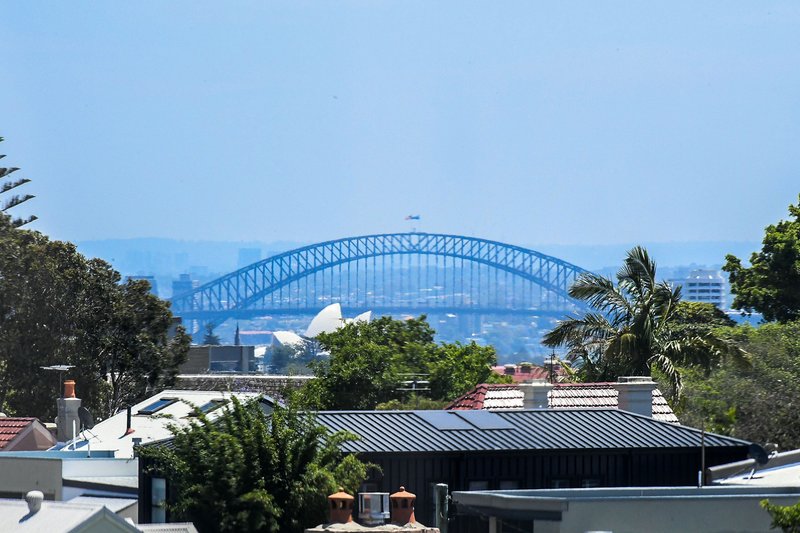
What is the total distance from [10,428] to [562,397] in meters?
12.5

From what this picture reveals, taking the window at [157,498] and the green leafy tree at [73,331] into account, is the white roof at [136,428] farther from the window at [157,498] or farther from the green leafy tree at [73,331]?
the green leafy tree at [73,331]

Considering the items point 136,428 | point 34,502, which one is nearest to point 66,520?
point 34,502

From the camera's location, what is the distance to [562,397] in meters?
38.0

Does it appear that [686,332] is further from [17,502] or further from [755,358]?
[17,502]

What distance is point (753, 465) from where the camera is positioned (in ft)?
89.4

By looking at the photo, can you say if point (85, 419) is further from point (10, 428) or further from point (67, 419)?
point (67, 419)

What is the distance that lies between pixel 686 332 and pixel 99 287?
142 feet

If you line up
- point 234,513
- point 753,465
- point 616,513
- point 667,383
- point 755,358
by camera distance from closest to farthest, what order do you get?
point 616,513, point 234,513, point 753,465, point 667,383, point 755,358

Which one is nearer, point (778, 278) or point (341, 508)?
point (341, 508)

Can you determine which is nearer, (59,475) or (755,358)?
(59,475)

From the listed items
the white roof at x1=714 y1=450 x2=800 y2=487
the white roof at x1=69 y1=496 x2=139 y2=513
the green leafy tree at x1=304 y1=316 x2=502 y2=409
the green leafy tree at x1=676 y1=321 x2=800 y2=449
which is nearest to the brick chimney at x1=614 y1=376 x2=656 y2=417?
the white roof at x1=714 y1=450 x2=800 y2=487

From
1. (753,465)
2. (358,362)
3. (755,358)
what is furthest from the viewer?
(358,362)

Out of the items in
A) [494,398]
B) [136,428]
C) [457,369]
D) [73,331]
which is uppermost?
[73,331]

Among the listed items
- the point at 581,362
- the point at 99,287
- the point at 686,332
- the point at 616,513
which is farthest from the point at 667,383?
the point at 99,287
